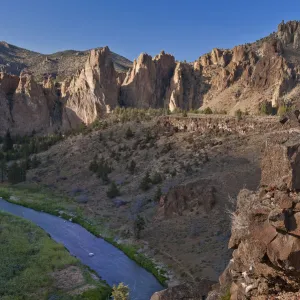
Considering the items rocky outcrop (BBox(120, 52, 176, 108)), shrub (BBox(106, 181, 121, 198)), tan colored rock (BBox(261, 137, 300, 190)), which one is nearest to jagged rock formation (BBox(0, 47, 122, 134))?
rocky outcrop (BBox(120, 52, 176, 108))

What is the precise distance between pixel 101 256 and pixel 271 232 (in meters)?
25.1

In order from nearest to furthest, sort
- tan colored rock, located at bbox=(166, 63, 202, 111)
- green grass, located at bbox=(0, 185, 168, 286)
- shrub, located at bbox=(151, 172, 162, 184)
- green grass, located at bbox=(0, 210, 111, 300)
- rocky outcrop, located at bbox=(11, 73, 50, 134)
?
green grass, located at bbox=(0, 210, 111, 300) < green grass, located at bbox=(0, 185, 168, 286) < shrub, located at bbox=(151, 172, 162, 184) < tan colored rock, located at bbox=(166, 63, 202, 111) < rocky outcrop, located at bbox=(11, 73, 50, 134)

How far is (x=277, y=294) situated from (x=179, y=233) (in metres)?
24.2

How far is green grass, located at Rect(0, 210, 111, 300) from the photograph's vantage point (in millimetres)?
25562

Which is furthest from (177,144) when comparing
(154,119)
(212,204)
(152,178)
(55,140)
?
(55,140)

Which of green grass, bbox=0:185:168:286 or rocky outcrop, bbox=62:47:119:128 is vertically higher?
rocky outcrop, bbox=62:47:119:128

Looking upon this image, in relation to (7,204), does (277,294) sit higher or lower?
higher

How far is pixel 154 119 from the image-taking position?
2931 inches

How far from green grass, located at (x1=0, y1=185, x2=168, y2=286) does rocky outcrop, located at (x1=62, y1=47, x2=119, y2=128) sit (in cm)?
4625

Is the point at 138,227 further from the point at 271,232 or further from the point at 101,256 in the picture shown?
the point at 271,232

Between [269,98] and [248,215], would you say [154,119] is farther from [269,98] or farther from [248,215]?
[248,215]

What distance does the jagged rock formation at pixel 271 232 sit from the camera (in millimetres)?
11078

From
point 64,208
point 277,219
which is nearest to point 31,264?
point 64,208

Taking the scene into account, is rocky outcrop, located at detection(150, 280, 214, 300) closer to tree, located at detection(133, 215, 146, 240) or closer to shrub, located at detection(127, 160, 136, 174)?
tree, located at detection(133, 215, 146, 240)
